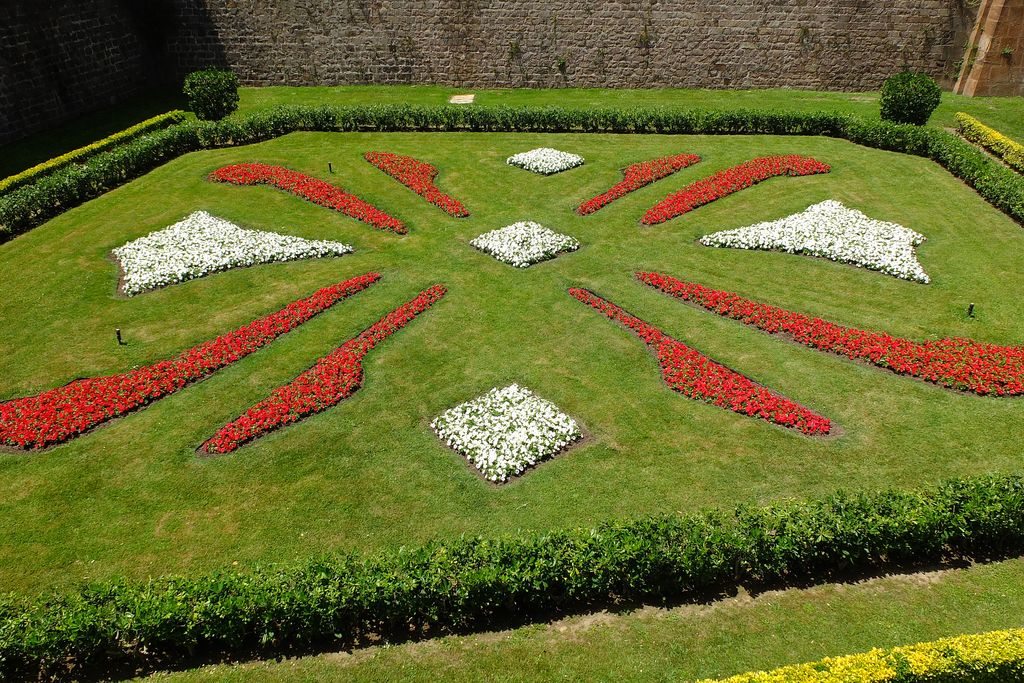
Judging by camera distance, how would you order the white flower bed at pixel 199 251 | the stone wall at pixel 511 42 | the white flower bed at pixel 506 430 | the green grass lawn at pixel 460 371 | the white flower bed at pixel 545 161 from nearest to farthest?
the green grass lawn at pixel 460 371
the white flower bed at pixel 506 430
the white flower bed at pixel 199 251
the white flower bed at pixel 545 161
the stone wall at pixel 511 42

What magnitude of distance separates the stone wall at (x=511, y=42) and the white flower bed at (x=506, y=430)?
24.4 meters

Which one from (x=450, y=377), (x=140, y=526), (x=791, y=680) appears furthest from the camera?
(x=450, y=377)

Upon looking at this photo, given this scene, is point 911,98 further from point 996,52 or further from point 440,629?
point 440,629

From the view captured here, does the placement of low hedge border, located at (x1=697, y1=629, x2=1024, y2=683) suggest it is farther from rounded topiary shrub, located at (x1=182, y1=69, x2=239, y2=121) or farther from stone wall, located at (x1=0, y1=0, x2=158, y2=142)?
stone wall, located at (x1=0, y1=0, x2=158, y2=142)

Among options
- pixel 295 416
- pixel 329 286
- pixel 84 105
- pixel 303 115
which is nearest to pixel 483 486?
pixel 295 416

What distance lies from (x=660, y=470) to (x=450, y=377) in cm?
493

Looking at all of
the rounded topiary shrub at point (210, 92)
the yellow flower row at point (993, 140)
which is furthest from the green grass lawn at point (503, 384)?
the rounded topiary shrub at point (210, 92)

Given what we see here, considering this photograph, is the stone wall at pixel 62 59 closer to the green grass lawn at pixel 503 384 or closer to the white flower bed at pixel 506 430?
the green grass lawn at pixel 503 384

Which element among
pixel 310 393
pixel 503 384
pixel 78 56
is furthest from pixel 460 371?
pixel 78 56

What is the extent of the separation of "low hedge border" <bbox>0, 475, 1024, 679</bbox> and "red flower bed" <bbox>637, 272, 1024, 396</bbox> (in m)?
4.08

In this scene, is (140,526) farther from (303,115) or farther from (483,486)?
(303,115)

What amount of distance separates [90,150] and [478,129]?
14.6 m

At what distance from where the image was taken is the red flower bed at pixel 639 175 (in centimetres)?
2208

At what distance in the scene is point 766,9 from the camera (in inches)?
1235
